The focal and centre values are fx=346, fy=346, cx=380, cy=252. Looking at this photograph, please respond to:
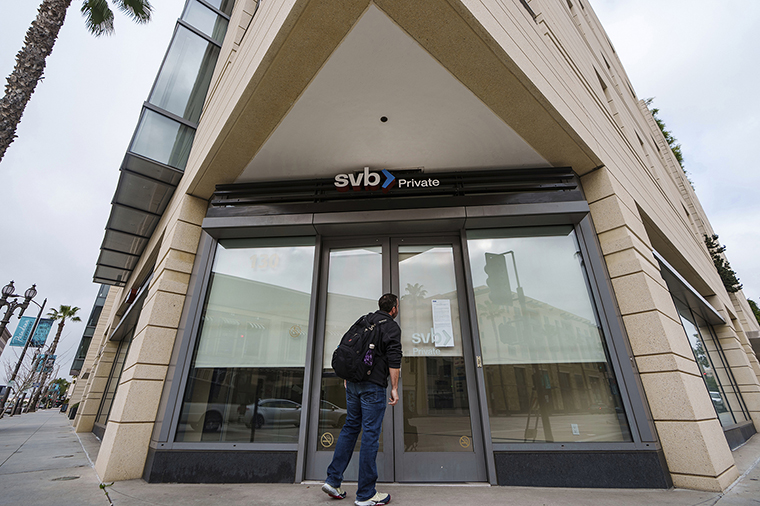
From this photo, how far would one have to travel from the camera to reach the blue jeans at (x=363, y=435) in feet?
9.71

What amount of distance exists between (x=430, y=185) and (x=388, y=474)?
3.81 meters

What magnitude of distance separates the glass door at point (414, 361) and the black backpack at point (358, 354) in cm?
154

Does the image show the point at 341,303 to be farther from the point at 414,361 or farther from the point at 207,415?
the point at 207,415

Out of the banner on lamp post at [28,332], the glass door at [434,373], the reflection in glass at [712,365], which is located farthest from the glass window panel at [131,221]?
the banner on lamp post at [28,332]

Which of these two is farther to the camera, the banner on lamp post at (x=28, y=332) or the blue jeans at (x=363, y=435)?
the banner on lamp post at (x=28, y=332)

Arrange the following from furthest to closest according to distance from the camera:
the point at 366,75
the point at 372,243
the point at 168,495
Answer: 1. the point at 372,243
2. the point at 366,75
3. the point at 168,495

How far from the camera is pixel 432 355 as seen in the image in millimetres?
4703

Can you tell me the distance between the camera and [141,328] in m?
5.05

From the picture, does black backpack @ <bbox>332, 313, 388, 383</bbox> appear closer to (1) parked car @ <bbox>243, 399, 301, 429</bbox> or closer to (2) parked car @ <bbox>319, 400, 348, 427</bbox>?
(2) parked car @ <bbox>319, 400, 348, 427</bbox>

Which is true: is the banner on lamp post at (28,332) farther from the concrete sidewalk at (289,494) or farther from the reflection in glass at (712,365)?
the reflection in glass at (712,365)

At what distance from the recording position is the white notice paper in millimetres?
4754

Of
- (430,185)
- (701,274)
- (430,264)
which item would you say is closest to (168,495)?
(430,264)

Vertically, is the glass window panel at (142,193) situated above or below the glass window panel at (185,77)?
below

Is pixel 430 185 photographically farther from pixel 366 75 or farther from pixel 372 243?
pixel 366 75
